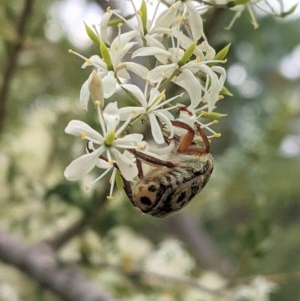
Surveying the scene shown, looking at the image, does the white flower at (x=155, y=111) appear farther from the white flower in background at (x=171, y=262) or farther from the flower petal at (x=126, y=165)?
the white flower in background at (x=171, y=262)

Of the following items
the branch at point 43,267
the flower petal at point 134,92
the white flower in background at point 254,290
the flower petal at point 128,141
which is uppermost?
the white flower in background at point 254,290

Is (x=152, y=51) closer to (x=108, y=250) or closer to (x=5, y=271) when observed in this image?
(x=108, y=250)

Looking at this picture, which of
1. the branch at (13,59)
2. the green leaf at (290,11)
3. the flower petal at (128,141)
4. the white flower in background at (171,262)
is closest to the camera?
the flower petal at (128,141)

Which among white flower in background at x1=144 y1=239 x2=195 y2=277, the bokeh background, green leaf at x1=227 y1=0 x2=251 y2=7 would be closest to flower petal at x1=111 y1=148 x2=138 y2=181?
green leaf at x1=227 y1=0 x2=251 y2=7

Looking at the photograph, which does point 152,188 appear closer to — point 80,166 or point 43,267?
point 80,166

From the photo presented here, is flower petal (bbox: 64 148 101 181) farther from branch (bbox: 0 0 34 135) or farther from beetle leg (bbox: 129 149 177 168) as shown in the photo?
branch (bbox: 0 0 34 135)

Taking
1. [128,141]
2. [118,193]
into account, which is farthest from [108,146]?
[118,193]

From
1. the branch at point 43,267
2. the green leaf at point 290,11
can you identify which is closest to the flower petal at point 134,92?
the green leaf at point 290,11
